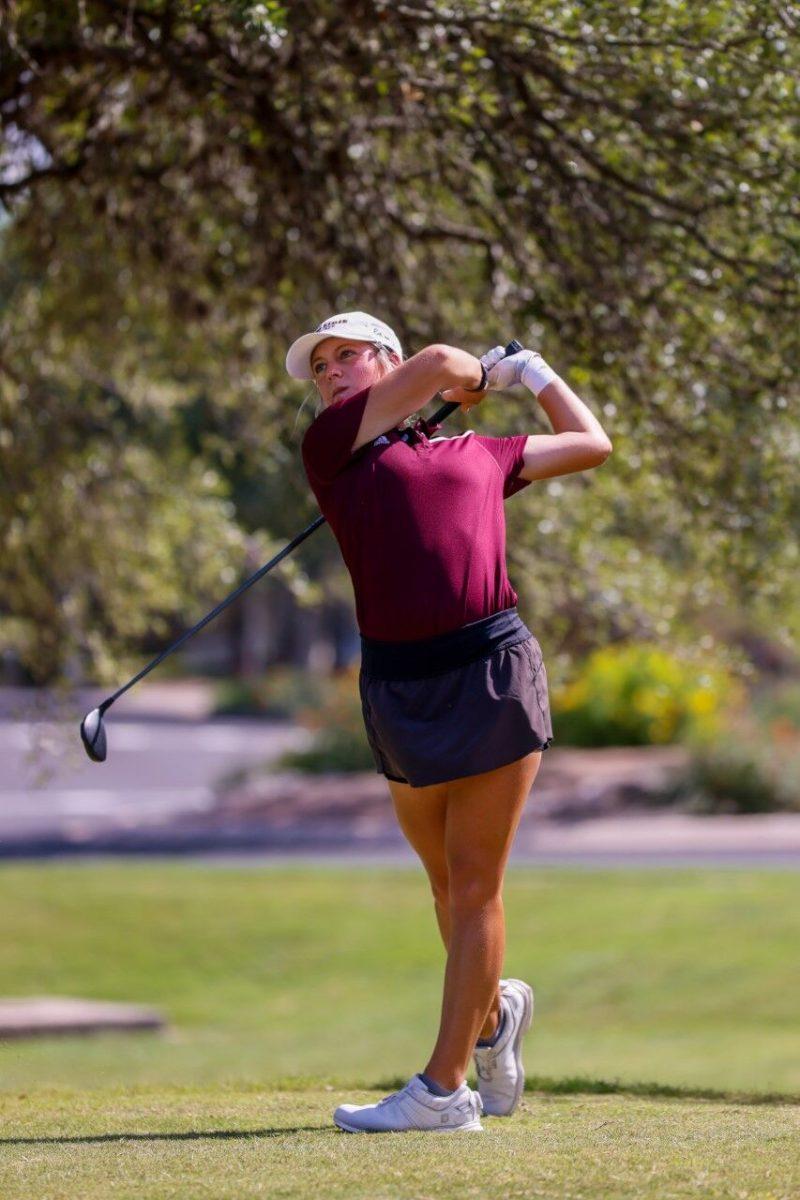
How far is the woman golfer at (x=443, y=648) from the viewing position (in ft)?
14.0

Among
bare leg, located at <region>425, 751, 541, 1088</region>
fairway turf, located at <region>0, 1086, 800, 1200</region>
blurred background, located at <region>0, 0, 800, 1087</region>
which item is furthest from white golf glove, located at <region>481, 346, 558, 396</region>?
blurred background, located at <region>0, 0, 800, 1087</region>

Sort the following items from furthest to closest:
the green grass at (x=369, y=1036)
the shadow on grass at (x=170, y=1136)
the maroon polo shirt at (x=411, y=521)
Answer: the shadow on grass at (x=170, y=1136)
the maroon polo shirt at (x=411, y=521)
the green grass at (x=369, y=1036)

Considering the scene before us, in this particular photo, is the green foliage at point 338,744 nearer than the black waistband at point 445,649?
No

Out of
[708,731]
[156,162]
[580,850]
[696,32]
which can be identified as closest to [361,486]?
[696,32]

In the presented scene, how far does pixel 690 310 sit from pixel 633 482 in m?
1.01

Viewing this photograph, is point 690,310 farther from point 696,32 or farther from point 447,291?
point 447,291

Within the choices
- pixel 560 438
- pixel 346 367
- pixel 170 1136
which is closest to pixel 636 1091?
pixel 170 1136

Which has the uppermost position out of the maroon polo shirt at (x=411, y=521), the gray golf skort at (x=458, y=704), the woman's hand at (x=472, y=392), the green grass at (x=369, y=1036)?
the woman's hand at (x=472, y=392)

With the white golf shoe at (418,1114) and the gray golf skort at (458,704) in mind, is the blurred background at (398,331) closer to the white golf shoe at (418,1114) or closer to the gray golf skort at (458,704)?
the gray golf skort at (458,704)

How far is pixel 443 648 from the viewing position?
4.30 m

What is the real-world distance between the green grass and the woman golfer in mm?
341

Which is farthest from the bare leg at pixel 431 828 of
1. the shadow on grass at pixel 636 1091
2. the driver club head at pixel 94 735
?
the shadow on grass at pixel 636 1091

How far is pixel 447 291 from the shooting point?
8617 millimetres

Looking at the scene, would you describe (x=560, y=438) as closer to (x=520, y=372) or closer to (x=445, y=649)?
(x=520, y=372)
